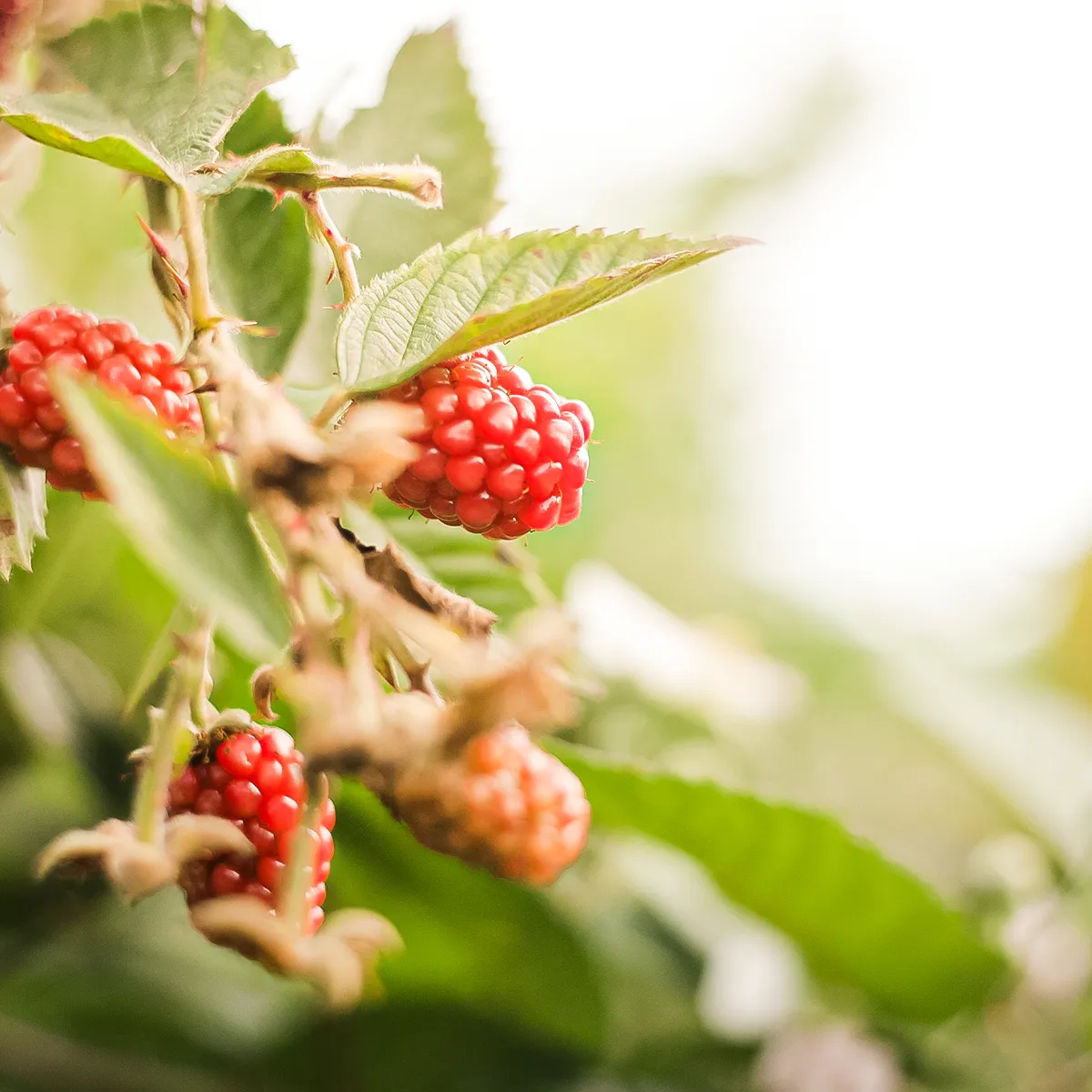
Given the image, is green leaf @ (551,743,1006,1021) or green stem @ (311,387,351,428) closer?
green stem @ (311,387,351,428)

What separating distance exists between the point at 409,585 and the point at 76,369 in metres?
0.10

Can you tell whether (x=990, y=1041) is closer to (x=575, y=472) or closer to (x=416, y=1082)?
(x=416, y=1082)

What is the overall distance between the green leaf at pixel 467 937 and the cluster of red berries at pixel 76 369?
1.14 ft

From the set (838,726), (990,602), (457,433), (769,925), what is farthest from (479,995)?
(990,602)

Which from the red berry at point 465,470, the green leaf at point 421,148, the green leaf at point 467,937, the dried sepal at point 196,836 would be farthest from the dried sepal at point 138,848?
the green leaf at point 467,937

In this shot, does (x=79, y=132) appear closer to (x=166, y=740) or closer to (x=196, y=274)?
(x=196, y=274)

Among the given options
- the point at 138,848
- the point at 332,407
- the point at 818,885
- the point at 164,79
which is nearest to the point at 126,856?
the point at 138,848

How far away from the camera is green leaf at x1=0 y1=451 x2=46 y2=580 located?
29 centimetres

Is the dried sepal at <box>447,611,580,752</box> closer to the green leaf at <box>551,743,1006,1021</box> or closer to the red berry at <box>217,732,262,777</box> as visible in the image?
the red berry at <box>217,732,262,777</box>

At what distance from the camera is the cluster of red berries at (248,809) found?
0.29 meters

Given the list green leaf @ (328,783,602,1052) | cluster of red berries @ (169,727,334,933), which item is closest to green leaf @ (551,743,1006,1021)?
green leaf @ (328,783,602,1052)

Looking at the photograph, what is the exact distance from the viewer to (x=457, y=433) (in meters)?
0.28

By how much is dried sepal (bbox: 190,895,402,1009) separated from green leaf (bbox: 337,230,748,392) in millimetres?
122

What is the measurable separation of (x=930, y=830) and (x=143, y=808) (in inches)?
55.4
